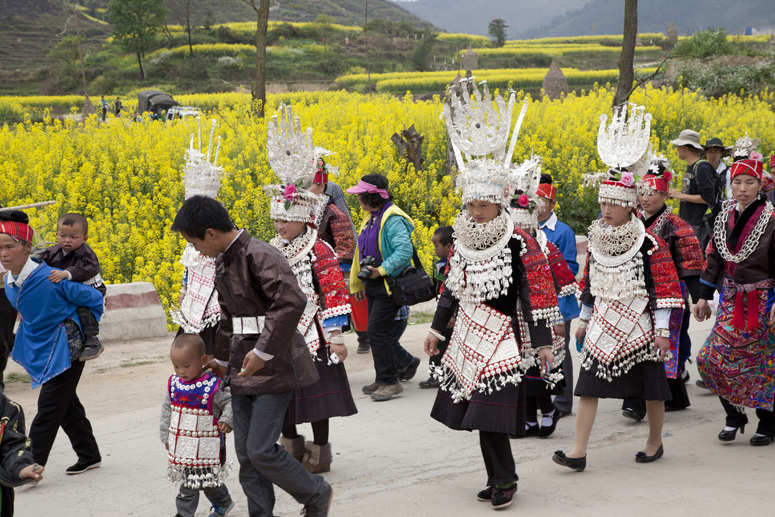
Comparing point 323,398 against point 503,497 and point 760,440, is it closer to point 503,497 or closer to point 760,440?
point 503,497

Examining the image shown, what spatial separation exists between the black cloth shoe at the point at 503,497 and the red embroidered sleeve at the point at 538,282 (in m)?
0.98

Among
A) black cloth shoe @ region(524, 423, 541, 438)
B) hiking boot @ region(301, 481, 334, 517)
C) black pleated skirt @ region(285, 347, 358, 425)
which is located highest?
black pleated skirt @ region(285, 347, 358, 425)

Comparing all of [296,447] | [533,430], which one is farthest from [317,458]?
[533,430]

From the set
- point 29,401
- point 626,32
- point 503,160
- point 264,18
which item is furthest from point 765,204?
point 264,18

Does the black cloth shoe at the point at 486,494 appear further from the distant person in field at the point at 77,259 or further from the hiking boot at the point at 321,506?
the distant person in field at the point at 77,259

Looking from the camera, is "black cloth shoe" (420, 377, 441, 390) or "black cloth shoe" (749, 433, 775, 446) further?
"black cloth shoe" (420, 377, 441, 390)

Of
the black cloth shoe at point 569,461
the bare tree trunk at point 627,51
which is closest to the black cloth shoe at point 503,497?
the black cloth shoe at point 569,461

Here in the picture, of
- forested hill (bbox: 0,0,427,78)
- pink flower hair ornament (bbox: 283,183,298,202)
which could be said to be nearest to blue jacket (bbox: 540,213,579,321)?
pink flower hair ornament (bbox: 283,183,298,202)

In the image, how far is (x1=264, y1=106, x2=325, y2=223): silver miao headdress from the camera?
5.27m

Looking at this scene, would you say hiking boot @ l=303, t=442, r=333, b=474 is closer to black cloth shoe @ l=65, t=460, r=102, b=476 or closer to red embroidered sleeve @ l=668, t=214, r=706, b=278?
black cloth shoe @ l=65, t=460, r=102, b=476

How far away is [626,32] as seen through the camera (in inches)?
578

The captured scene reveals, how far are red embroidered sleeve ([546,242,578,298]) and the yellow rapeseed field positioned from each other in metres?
5.38

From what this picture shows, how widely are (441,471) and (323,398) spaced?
3.04ft

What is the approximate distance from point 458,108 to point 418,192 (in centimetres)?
902
